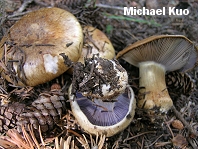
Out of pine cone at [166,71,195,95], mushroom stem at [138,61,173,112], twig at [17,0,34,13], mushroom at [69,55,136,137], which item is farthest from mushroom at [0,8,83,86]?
pine cone at [166,71,195,95]

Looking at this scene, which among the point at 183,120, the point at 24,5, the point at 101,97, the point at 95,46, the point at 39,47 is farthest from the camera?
the point at 24,5

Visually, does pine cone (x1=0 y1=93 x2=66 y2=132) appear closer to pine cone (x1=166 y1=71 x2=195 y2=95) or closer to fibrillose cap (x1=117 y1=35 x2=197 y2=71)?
fibrillose cap (x1=117 y1=35 x2=197 y2=71)

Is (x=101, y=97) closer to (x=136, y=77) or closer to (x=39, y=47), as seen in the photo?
(x=39, y=47)

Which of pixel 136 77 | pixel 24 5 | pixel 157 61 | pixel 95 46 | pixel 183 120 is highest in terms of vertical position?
pixel 24 5

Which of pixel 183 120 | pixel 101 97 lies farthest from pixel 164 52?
pixel 101 97

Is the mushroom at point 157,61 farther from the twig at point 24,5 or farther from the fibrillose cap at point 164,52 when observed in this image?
the twig at point 24,5

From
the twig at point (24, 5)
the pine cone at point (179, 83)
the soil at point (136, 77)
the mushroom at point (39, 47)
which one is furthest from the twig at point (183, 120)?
the twig at point (24, 5)

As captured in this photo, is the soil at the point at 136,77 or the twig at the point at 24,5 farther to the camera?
the twig at the point at 24,5
